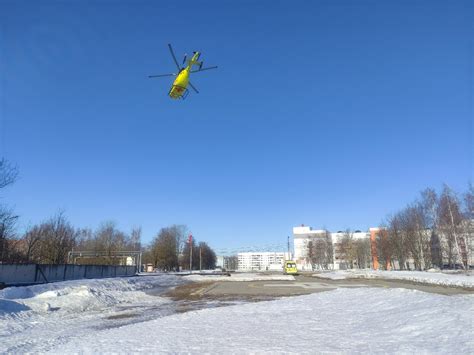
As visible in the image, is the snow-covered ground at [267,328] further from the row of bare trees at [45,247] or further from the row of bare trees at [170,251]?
the row of bare trees at [170,251]

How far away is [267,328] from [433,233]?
221ft

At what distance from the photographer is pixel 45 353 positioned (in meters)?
7.82

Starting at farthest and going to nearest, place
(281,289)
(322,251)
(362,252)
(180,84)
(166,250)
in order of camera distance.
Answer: (322,251) → (362,252) → (166,250) → (281,289) → (180,84)

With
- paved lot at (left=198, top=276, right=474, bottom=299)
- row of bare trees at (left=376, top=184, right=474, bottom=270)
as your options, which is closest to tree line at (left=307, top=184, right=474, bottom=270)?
row of bare trees at (left=376, top=184, right=474, bottom=270)

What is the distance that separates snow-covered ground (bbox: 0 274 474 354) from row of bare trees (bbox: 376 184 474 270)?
4745cm

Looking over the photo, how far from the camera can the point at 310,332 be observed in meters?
9.22

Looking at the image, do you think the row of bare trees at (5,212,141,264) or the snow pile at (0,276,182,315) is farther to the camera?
the row of bare trees at (5,212,141,264)

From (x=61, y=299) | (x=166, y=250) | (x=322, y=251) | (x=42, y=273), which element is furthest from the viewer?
(x=322, y=251)

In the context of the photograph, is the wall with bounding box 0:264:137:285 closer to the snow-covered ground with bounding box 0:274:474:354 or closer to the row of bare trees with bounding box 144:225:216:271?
Answer: the snow-covered ground with bounding box 0:274:474:354

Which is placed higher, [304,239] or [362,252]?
[304,239]

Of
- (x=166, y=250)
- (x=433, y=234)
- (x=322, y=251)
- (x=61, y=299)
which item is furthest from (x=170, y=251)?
(x=61, y=299)

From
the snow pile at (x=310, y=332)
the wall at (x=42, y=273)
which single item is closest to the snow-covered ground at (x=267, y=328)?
the snow pile at (x=310, y=332)

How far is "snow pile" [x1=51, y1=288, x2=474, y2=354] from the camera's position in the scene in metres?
7.35

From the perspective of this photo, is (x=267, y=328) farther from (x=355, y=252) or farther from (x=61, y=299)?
(x=355, y=252)
